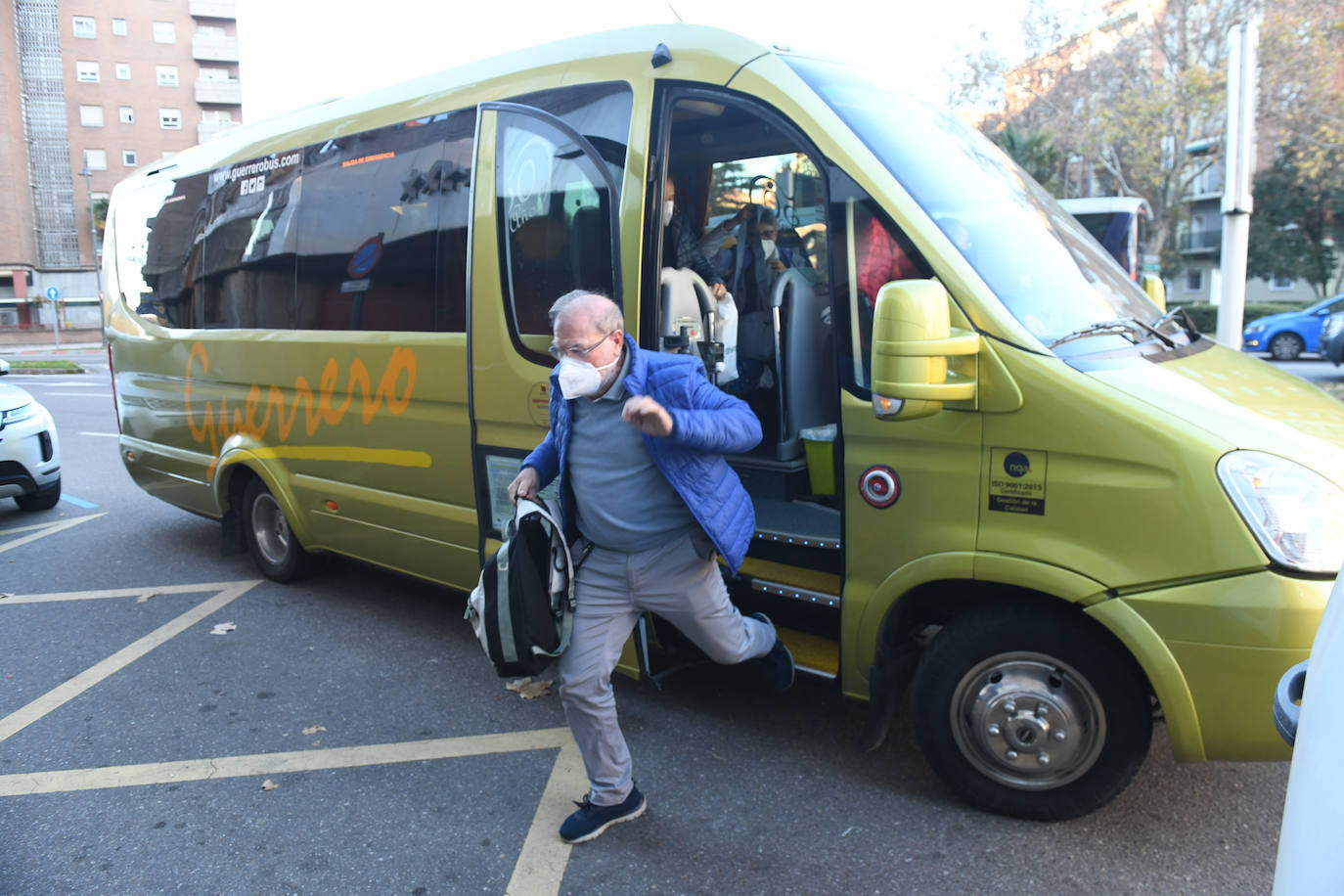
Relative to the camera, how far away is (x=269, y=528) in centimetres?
604

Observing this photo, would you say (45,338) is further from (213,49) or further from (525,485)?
(525,485)

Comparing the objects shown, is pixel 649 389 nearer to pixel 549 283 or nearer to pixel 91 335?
pixel 549 283

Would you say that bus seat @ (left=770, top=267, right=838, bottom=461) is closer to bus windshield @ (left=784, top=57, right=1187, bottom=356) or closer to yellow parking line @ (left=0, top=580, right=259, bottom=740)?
bus windshield @ (left=784, top=57, right=1187, bottom=356)

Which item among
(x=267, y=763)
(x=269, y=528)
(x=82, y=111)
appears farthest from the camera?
(x=82, y=111)

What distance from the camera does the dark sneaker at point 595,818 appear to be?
3158 millimetres

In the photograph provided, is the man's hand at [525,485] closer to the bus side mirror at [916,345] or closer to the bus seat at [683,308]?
the bus seat at [683,308]

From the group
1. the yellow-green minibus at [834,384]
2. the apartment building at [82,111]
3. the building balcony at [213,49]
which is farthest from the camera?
the building balcony at [213,49]

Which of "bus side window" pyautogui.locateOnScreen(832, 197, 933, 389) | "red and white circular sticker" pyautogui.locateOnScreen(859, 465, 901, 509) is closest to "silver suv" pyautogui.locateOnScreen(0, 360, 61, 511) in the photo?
"bus side window" pyautogui.locateOnScreen(832, 197, 933, 389)

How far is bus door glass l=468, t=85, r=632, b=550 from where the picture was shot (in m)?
3.82

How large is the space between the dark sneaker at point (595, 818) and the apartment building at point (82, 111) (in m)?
67.3

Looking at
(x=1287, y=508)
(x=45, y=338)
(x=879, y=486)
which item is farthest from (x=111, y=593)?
(x=45, y=338)

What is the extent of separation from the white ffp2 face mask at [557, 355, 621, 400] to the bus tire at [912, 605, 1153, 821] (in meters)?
1.38

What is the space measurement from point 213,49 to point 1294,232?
2669 inches

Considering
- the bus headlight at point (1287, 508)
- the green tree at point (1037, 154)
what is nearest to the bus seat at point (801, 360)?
the bus headlight at point (1287, 508)
